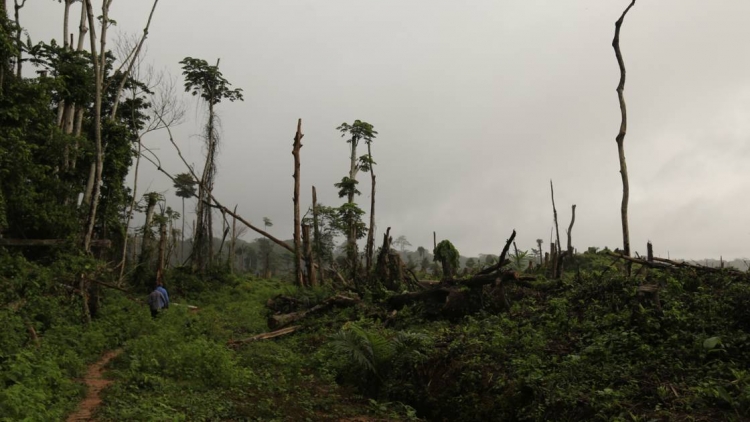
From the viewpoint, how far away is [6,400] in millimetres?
5004

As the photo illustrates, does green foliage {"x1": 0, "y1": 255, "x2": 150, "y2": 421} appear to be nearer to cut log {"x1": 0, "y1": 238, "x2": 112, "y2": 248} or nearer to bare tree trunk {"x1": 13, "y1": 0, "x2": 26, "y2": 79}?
cut log {"x1": 0, "y1": 238, "x2": 112, "y2": 248}

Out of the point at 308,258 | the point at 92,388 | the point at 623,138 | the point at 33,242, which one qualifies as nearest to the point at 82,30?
the point at 33,242

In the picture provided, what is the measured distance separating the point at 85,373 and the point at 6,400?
3.94m

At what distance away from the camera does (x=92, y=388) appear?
24.6 ft

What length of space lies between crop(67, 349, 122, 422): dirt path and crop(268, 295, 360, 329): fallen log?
506 centimetres

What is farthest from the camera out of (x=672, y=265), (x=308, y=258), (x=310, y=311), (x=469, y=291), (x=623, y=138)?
(x=308, y=258)

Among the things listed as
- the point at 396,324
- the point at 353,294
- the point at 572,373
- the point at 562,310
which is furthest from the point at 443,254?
the point at 572,373

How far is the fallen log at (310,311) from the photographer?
1473 cm

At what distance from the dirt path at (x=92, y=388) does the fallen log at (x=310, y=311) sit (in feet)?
16.6

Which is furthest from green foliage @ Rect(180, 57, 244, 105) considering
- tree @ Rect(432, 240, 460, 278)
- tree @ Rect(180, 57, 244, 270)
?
tree @ Rect(432, 240, 460, 278)

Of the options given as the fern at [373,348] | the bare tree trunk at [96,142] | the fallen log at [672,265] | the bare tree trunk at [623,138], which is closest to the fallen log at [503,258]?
the fallen log at [672,265]

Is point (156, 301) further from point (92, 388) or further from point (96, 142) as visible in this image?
point (92, 388)

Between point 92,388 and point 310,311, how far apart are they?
26.7 feet

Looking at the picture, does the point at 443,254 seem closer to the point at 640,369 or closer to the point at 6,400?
the point at 640,369
